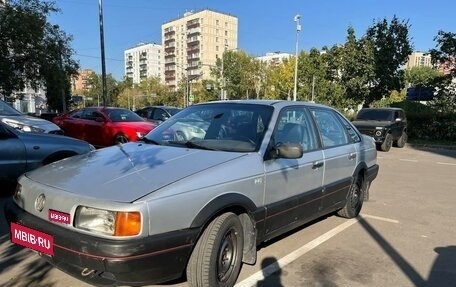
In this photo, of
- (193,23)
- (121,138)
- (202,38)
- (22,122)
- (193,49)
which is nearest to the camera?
(22,122)

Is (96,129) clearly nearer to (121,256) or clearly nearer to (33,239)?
(33,239)

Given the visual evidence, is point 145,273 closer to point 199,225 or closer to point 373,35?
point 199,225

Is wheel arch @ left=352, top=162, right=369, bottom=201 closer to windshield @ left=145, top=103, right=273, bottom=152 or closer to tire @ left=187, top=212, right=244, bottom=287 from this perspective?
windshield @ left=145, top=103, right=273, bottom=152

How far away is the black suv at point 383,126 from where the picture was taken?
16.7 m

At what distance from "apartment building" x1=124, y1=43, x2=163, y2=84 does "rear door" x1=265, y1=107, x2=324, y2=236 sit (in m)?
147

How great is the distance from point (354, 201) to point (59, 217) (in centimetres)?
431

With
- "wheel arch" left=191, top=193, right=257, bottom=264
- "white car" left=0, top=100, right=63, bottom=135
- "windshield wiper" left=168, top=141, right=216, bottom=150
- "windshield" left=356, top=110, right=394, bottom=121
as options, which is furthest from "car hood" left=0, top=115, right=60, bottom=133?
"windshield" left=356, top=110, right=394, bottom=121

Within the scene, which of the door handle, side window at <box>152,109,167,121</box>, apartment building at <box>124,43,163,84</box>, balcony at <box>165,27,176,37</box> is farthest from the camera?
apartment building at <box>124,43,163,84</box>

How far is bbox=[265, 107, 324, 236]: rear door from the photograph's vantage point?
419 cm

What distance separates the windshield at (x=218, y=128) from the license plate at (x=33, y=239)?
1.53m

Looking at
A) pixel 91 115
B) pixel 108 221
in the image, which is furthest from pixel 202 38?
pixel 108 221

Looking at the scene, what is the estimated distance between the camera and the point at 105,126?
13.3 m

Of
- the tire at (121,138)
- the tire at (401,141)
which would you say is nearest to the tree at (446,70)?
the tire at (401,141)

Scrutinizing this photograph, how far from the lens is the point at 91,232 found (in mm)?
3023
